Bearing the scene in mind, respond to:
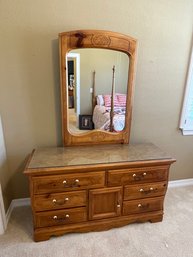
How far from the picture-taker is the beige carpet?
4.82 feet

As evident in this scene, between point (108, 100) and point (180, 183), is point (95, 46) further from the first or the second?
point (180, 183)

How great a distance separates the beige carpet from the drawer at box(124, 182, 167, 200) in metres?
0.35

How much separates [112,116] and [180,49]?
110 cm

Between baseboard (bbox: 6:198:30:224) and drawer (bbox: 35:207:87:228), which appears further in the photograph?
baseboard (bbox: 6:198:30:224)

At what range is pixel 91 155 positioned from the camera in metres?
1.67

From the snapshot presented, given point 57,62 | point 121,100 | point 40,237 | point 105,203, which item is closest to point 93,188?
point 105,203

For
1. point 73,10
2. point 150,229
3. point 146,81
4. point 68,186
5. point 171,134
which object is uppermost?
point 73,10

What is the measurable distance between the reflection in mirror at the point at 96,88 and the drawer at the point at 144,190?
26.6 inches

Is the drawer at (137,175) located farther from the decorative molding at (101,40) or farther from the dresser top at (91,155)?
the decorative molding at (101,40)

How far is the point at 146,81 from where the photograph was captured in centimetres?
197

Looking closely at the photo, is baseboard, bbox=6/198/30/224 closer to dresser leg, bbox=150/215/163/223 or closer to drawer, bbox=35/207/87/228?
drawer, bbox=35/207/87/228

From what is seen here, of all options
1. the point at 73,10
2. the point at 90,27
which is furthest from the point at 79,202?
the point at 73,10

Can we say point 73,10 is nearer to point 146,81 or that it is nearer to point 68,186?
point 146,81

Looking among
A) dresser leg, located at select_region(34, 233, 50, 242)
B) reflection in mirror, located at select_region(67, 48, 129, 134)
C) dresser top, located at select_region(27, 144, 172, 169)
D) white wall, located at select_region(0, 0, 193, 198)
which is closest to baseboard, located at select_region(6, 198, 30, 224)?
white wall, located at select_region(0, 0, 193, 198)
